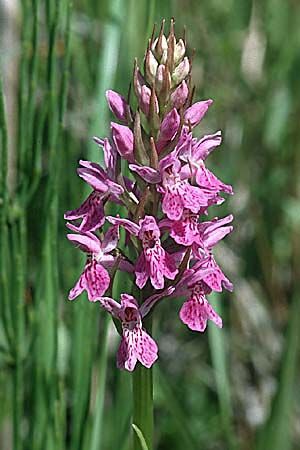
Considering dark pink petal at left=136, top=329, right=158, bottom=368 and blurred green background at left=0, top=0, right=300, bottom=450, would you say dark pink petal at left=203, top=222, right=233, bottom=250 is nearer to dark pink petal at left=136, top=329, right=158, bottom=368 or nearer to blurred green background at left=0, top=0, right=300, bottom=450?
dark pink petal at left=136, top=329, right=158, bottom=368

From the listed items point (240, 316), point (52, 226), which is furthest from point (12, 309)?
point (240, 316)

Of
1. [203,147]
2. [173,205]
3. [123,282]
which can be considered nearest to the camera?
[173,205]

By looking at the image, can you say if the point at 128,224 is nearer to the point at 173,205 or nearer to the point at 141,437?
the point at 173,205

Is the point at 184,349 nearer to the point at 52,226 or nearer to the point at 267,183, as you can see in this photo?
the point at 267,183

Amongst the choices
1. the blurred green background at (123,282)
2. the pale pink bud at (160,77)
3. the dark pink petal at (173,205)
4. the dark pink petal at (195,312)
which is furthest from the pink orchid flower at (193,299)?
the blurred green background at (123,282)

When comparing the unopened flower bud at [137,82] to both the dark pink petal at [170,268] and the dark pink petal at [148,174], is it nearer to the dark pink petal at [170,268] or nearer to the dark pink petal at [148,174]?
the dark pink petal at [148,174]

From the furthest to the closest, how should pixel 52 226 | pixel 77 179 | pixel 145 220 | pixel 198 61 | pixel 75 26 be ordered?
pixel 198 61, pixel 75 26, pixel 77 179, pixel 52 226, pixel 145 220

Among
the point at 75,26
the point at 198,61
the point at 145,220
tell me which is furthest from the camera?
the point at 198,61

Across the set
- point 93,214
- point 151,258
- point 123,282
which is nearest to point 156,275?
point 151,258

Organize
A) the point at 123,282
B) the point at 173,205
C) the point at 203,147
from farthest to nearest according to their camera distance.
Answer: the point at 123,282, the point at 203,147, the point at 173,205
